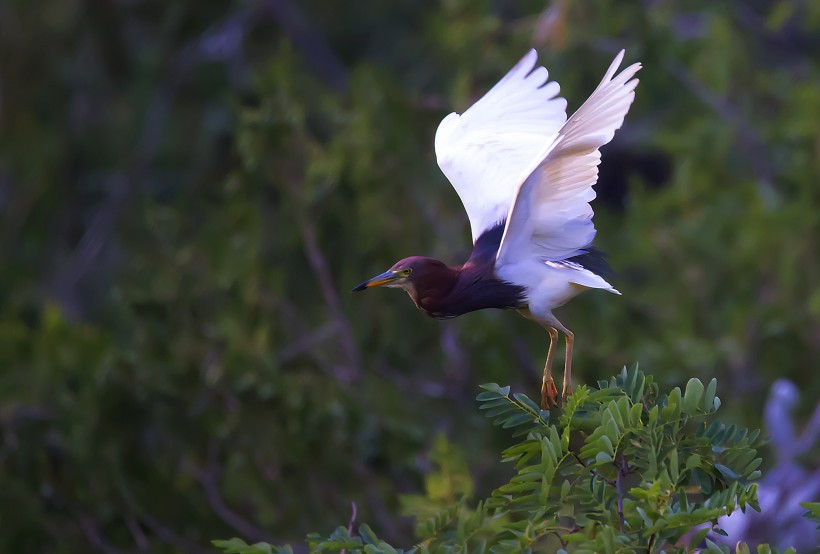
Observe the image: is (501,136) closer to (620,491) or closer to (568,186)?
(568,186)

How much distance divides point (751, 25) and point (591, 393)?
9339mm

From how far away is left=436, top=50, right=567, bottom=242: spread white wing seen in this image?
4.59 m

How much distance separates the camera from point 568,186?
152 inches

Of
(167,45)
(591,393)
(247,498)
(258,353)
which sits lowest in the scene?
(247,498)

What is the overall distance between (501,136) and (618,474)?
1.95 meters

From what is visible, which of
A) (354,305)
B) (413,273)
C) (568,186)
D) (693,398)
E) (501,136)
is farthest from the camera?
(354,305)

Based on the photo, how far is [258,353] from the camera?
6871 millimetres

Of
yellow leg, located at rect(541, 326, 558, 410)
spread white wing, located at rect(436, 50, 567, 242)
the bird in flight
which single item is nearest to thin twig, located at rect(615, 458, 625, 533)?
the bird in flight

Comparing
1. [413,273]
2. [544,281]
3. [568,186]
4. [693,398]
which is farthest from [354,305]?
[693,398]

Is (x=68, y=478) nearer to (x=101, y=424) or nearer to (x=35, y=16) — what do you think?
(x=101, y=424)


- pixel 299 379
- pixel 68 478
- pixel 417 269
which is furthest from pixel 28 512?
pixel 417 269

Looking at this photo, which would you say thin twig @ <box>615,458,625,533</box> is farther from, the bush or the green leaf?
the green leaf

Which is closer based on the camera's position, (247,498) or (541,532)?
(541,532)

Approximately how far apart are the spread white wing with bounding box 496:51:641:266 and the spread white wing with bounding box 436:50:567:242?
54cm
